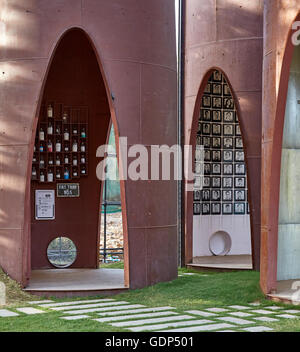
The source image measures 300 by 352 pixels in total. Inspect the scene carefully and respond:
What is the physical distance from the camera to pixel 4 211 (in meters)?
8.97

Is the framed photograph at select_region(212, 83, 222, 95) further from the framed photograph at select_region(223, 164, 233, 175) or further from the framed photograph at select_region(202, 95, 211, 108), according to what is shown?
the framed photograph at select_region(223, 164, 233, 175)

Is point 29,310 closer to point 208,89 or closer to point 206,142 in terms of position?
point 206,142

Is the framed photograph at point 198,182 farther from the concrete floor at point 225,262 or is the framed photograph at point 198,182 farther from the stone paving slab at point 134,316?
the stone paving slab at point 134,316

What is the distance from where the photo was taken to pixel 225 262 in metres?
12.2

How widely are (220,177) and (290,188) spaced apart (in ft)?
13.2

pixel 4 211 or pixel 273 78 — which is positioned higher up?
pixel 273 78

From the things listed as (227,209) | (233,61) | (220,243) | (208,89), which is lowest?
(220,243)

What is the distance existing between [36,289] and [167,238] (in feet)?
6.25

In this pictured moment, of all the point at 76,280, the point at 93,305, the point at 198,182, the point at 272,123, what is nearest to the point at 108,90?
the point at 272,123

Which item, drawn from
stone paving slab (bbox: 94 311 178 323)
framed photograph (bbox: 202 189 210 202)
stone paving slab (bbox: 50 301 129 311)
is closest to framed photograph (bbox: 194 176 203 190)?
framed photograph (bbox: 202 189 210 202)

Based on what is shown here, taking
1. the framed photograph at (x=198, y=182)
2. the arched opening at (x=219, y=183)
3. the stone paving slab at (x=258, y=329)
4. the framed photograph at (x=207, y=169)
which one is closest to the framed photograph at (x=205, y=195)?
the arched opening at (x=219, y=183)

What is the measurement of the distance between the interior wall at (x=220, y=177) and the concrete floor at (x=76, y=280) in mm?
2567
